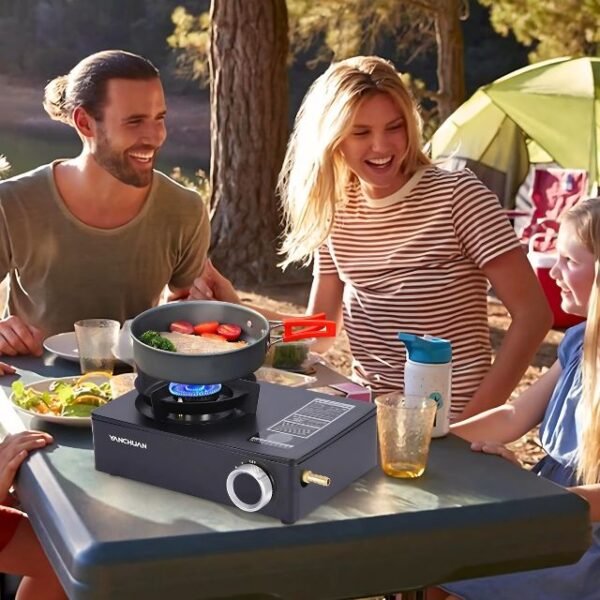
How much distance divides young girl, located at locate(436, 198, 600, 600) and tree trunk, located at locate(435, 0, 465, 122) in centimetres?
769

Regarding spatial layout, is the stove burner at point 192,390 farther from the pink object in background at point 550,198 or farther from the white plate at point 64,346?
the pink object in background at point 550,198

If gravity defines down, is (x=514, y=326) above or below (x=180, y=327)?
below

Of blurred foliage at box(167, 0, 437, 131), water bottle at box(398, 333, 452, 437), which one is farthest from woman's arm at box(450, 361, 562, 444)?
blurred foliage at box(167, 0, 437, 131)

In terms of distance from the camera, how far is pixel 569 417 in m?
1.97

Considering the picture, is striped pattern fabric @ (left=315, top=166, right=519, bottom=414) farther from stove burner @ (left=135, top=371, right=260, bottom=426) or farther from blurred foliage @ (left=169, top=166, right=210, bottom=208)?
blurred foliage @ (left=169, top=166, right=210, bottom=208)

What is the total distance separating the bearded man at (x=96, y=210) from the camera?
2.56m

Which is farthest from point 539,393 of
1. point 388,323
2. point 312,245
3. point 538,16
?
point 538,16

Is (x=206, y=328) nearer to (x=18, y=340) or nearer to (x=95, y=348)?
(x=95, y=348)

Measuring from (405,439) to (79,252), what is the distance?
125 cm

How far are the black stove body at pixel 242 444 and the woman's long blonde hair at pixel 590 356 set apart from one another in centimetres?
45

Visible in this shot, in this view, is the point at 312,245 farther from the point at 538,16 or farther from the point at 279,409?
the point at 538,16

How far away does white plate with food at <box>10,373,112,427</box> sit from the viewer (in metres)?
1.76

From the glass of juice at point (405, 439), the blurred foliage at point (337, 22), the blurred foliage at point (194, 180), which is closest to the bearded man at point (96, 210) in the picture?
the glass of juice at point (405, 439)

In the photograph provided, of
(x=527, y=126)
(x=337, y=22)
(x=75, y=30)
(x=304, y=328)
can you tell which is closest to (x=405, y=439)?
(x=304, y=328)
